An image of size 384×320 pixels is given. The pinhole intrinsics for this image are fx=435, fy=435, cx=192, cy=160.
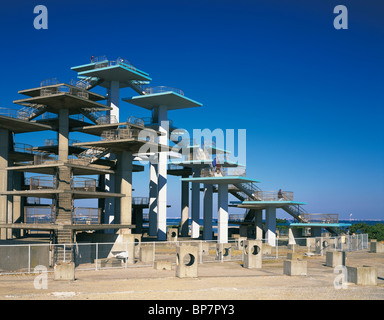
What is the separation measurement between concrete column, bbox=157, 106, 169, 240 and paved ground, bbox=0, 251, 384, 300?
25.7m

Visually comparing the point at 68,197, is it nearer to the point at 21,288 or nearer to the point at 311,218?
the point at 21,288

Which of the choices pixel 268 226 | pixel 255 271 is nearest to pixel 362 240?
pixel 268 226

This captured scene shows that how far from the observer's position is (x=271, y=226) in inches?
2069

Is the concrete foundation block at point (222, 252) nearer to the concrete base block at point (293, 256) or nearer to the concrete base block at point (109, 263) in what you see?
the concrete base block at point (293, 256)

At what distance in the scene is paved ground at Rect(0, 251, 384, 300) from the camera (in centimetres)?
2073

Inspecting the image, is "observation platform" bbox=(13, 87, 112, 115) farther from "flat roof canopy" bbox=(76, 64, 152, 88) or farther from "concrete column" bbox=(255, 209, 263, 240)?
"concrete column" bbox=(255, 209, 263, 240)

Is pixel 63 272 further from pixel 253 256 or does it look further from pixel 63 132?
pixel 63 132

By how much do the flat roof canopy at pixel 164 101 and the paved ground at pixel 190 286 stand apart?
2972cm

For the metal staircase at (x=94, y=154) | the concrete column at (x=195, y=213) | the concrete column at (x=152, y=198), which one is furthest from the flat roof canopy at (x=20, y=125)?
the concrete column at (x=195, y=213)

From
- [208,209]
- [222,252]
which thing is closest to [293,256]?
[222,252]

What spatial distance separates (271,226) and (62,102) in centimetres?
2838

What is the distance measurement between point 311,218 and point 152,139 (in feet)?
73.6

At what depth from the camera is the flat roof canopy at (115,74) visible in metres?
55.1

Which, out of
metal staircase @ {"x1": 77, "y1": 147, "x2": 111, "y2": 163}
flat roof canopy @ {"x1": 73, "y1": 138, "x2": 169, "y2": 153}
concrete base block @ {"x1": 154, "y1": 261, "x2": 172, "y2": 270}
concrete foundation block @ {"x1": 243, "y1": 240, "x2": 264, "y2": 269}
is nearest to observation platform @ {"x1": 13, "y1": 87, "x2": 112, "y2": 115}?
flat roof canopy @ {"x1": 73, "y1": 138, "x2": 169, "y2": 153}
